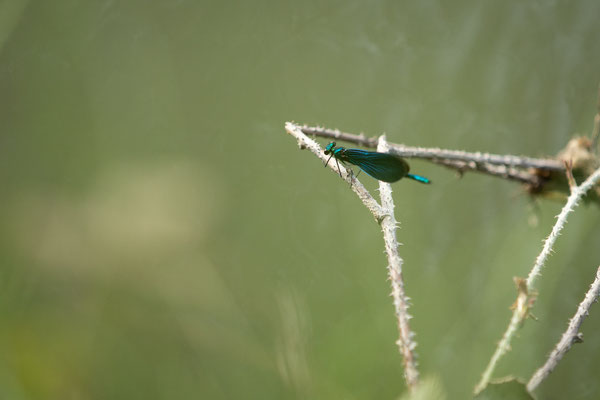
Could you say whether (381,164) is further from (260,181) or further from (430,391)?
(260,181)

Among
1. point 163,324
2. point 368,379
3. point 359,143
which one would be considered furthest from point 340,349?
point 163,324

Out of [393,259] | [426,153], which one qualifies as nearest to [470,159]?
[426,153]

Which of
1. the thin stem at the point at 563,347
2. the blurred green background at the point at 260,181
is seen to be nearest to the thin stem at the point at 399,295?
the thin stem at the point at 563,347

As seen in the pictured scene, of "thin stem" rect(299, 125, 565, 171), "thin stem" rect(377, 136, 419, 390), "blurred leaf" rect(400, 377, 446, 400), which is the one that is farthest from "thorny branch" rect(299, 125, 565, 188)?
"blurred leaf" rect(400, 377, 446, 400)

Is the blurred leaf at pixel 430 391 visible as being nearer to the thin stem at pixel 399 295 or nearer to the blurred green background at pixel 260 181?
the thin stem at pixel 399 295

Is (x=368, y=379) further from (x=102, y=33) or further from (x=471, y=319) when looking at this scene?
(x=102, y=33)
